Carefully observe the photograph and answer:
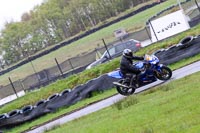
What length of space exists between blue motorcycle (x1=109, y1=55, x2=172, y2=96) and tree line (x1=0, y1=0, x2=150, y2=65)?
9099 centimetres

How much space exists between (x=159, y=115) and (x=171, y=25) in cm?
1939

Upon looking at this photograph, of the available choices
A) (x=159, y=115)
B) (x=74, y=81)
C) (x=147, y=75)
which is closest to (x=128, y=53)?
(x=147, y=75)

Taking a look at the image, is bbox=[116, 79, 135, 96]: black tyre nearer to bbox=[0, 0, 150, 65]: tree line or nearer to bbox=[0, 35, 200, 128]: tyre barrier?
bbox=[0, 35, 200, 128]: tyre barrier

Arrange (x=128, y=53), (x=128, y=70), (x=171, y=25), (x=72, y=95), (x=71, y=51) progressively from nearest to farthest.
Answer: (x=128, y=53)
(x=128, y=70)
(x=72, y=95)
(x=171, y=25)
(x=71, y=51)

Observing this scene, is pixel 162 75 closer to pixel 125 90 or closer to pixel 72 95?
pixel 125 90

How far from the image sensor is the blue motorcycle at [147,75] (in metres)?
16.1

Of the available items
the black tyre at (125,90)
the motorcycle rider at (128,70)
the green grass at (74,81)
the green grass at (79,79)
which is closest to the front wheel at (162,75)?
the motorcycle rider at (128,70)

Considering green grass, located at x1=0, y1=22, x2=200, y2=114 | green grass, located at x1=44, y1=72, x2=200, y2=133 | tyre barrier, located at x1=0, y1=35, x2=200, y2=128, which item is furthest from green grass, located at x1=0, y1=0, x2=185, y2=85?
green grass, located at x1=44, y1=72, x2=200, y2=133

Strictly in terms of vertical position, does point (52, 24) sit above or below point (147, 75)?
above

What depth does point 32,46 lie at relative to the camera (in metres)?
108

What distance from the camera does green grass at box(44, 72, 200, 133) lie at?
8.16 meters

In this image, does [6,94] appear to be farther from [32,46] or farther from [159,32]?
[32,46]

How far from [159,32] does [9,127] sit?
40.7 feet

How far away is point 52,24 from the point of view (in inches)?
4751
